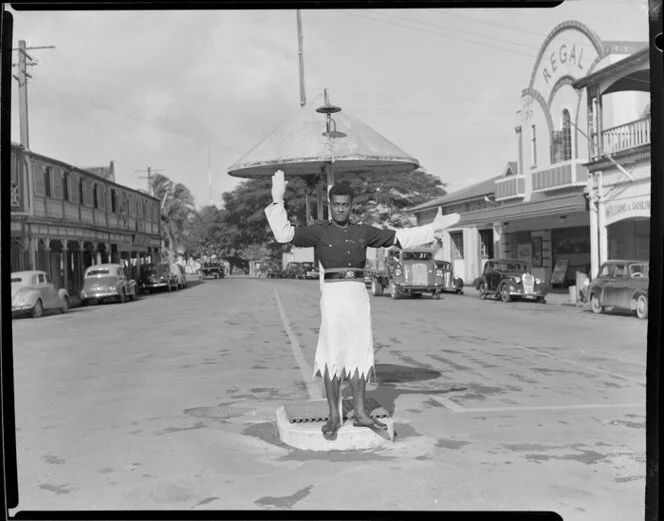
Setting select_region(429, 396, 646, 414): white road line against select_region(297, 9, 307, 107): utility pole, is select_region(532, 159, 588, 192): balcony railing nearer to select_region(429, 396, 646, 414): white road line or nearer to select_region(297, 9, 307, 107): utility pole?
select_region(429, 396, 646, 414): white road line

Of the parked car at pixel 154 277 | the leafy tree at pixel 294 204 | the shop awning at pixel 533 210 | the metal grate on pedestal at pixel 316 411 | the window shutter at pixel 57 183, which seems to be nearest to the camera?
the metal grate on pedestal at pixel 316 411

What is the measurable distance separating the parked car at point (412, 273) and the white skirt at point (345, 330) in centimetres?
2390

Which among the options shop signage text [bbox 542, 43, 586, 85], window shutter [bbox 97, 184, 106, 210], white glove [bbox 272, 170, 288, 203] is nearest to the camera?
white glove [bbox 272, 170, 288, 203]

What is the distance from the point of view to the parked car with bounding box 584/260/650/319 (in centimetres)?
1803

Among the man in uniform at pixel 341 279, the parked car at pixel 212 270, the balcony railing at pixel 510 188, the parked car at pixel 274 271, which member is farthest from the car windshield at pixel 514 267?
the parked car at pixel 274 271

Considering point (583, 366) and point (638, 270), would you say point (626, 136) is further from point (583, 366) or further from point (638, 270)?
point (583, 366)

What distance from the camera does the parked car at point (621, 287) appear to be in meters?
18.0

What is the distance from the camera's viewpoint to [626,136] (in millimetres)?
22406

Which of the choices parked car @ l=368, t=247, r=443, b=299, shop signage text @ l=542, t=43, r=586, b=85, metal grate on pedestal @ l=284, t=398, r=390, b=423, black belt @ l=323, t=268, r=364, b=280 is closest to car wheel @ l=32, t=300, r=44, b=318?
→ parked car @ l=368, t=247, r=443, b=299

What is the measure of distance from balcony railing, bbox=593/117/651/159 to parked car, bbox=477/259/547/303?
16.3 feet

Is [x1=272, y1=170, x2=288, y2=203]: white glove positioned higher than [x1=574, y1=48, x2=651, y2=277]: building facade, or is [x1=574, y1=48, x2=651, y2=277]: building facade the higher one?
[x1=574, y1=48, x2=651, y2=277]: building facade

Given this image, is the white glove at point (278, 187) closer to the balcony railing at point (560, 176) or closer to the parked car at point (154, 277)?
the balcony railing at point (560, 176)

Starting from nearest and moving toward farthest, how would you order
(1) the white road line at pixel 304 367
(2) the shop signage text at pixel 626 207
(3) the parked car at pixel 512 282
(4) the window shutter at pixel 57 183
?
1. (1) the white road line at pixel 304 367
2. (2) the shop signage text at pixel 626 207
3. (3) the parked car at pixel 512 282
4. (4) the window shutter at pixel 57 183

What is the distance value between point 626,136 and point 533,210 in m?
4.74
